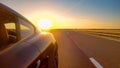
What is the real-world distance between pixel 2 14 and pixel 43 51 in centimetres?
85

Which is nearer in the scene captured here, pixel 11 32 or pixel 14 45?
pixel 14 45

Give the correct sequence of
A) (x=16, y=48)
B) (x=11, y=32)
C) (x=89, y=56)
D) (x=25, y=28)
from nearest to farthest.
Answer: (x=16, y=48) < (x=11, y=32) < (x=25, y=28) < (x=89, y=56)

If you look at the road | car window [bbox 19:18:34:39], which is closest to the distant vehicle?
car window [bbox 19:18:34:39]

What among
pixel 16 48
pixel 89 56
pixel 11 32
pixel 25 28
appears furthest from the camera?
pixel 89 56

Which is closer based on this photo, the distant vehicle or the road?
the distant vehicle

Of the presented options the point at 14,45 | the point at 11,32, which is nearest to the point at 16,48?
the point at 14,45

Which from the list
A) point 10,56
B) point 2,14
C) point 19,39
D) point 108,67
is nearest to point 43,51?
point 19,39

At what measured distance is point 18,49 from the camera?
3.15 m

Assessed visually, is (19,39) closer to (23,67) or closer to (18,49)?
(18,49)

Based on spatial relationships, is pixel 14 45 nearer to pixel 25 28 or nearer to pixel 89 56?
pixel 25 28

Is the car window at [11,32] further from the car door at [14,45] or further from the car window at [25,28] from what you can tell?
the car window at [25,28]

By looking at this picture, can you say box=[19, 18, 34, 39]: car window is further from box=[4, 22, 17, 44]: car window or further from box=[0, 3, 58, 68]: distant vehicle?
box=[4, 22, 17, 44]: car window

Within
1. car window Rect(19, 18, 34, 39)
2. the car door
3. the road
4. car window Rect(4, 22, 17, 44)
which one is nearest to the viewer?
the car door

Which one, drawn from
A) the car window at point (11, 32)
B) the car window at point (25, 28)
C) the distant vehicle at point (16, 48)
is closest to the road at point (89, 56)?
the car window at point (25, 28)
